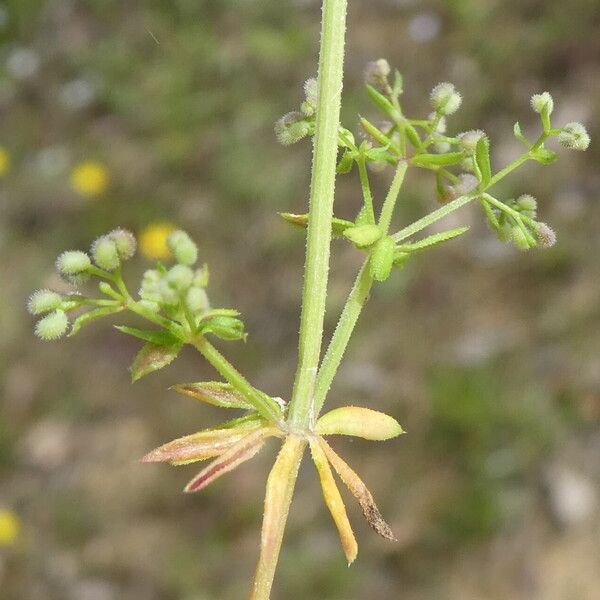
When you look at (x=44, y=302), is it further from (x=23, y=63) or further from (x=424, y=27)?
(x=23, y=63)

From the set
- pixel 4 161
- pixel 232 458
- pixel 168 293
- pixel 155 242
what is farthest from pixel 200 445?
pixel 4 161

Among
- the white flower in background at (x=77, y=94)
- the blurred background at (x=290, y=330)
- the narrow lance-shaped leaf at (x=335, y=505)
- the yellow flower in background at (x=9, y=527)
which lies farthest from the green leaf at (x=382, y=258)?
the white flower in background at (x=77, y=94)

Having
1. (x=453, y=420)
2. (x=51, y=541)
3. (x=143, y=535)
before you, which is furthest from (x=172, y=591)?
(x=453, y=420)

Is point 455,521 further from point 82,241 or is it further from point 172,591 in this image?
point 82,241

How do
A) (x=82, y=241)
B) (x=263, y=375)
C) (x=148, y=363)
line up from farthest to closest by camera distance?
(x=82, y=241)
(x=263, y=375)
(x=148, y=363)

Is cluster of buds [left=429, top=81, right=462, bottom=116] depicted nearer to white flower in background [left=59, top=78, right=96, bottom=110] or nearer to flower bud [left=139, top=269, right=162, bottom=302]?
flower bud [left=139, top=269, right=162, bottom=302]

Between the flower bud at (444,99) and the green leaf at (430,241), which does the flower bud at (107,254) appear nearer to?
the green leaf at (430,241)
